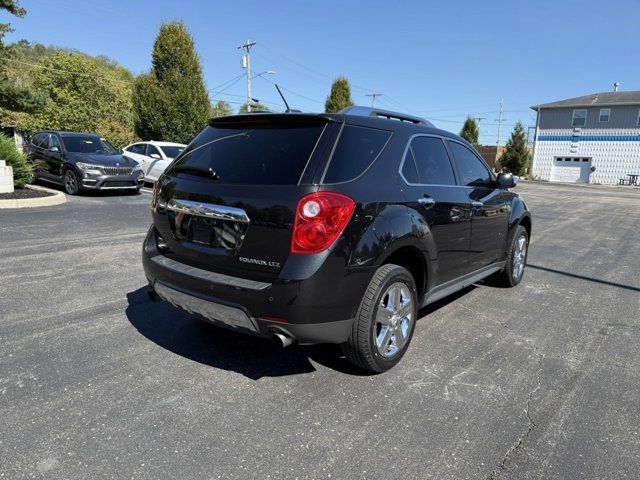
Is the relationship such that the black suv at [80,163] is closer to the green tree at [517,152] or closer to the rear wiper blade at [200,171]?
the rear wiper blade at [200,171]

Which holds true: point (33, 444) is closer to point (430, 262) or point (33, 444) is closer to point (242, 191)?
point (242, 191)

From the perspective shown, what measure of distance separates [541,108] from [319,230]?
163ft

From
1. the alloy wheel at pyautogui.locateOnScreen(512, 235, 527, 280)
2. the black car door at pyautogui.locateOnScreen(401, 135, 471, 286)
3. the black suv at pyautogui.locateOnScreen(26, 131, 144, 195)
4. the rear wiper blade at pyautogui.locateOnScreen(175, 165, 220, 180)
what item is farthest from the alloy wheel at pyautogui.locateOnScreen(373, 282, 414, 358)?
the black suv at pyautogui.locateOnScreen(26, 131, 144, 195)

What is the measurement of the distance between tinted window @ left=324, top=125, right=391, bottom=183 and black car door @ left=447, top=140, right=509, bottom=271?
135 centimetres

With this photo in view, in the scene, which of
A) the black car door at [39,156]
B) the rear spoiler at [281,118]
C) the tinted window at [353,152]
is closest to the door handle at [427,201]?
the tinted window at [353,152]

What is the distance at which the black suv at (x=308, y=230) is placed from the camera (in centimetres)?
275

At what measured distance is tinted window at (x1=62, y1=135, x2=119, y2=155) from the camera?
12758 millimetres

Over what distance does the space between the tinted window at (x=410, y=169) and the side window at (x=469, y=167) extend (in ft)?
3.04

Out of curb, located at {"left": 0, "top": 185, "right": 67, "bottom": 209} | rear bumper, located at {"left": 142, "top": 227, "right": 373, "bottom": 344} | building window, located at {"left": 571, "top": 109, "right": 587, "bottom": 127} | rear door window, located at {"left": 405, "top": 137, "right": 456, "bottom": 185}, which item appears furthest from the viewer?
building window, located at {"left": 571, "top": 109, "right": 587, "bottom": 127}

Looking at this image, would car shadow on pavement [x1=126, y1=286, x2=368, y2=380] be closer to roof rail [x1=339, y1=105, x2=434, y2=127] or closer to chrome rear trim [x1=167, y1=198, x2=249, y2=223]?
chrome rear trim [x1=167, y1=198, x2=249, y2=223]

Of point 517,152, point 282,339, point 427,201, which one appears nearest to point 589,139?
point 517,152

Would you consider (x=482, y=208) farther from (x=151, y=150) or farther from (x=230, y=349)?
(x=151, y=150)

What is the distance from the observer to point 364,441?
99.6 inches

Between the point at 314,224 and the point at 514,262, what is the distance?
3.73 meters
